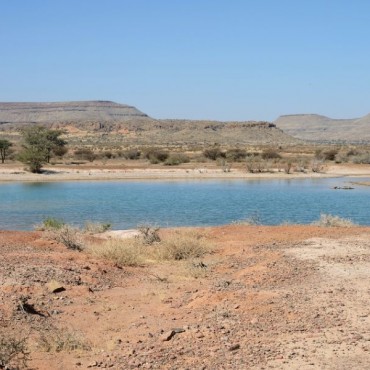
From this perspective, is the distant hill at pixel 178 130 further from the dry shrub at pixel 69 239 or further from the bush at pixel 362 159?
the dry shrub at pixel 69 239

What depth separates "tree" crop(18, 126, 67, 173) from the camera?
49.8 metres

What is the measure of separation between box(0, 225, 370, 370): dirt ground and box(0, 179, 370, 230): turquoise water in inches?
277

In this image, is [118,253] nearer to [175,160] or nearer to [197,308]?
[197,308]

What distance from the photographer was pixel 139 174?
50.1 m

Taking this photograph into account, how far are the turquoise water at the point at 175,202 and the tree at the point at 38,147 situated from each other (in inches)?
288

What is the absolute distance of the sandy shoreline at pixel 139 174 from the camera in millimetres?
47062

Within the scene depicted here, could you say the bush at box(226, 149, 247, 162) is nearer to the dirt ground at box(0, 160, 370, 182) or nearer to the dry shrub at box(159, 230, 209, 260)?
the dirt ground at box(0, 160, 370, 182)

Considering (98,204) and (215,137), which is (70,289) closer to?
(98,204)

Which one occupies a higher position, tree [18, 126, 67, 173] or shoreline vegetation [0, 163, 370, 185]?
tree [18, 126, 67, 173]

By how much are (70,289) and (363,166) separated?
50076mm

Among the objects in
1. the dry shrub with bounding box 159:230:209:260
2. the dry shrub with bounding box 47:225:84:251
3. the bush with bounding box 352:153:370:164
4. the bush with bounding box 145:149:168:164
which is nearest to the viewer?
the dry shrub with bounding box 159:230:209:260

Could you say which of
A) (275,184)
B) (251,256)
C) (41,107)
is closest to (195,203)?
(275,184)

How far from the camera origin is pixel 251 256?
43.3 ft

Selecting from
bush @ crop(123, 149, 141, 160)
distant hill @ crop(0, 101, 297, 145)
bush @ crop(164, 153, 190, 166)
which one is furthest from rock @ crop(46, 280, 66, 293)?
distant hill @ crop(0, 101, 297, 145)
